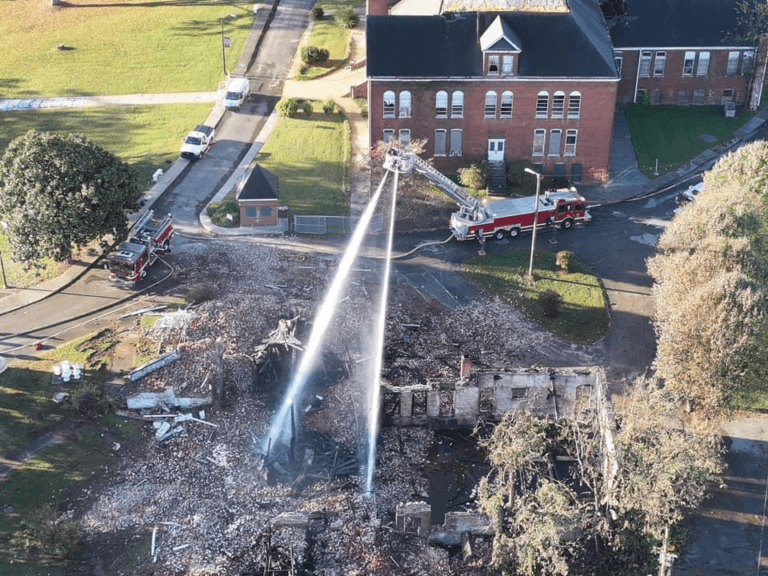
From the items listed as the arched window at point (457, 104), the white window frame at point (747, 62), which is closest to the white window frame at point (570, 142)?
the arched window at point (457, 104)

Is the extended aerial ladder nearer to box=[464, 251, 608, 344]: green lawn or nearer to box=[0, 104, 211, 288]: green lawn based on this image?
box=[464, 251, 608, 344]: green lawn

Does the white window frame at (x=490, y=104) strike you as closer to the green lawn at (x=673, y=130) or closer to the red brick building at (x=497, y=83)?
the red brick building at (x=497, y=83)

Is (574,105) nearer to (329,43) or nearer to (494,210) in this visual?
(494,210)

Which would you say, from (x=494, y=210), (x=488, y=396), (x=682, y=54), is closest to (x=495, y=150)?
(x=494, y=210)

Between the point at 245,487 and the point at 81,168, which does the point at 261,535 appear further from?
the point at 81,168

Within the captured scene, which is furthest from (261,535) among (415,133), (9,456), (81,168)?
(415,133)

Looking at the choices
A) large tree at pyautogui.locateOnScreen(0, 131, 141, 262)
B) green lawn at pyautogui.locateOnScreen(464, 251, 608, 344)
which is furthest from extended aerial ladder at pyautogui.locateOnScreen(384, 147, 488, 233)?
large tree at pyautogui.locateOnScreen(0, 131, 141, 262)
